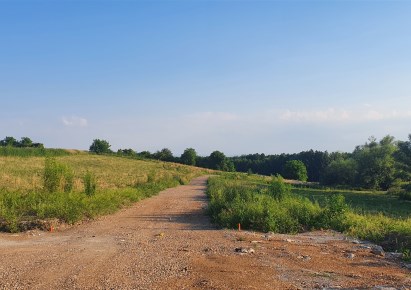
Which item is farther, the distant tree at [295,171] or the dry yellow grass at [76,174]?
the distant tree at [295,171]

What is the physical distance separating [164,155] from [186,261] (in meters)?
104

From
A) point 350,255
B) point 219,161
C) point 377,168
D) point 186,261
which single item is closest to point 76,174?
point 186,261

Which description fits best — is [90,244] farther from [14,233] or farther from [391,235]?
[391,235]

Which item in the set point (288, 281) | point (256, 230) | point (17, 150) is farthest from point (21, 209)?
point (17, 150)

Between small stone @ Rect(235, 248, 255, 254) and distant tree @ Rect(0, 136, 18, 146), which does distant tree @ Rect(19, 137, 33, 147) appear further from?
small stone @ Rect(235, 248, 255, 254)

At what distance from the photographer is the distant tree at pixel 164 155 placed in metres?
111

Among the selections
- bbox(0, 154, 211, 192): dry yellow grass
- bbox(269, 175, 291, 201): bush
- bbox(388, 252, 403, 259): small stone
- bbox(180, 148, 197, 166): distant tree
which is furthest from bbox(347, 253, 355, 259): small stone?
bbox(180, 148, 197, 166): distant tree

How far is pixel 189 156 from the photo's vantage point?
106m

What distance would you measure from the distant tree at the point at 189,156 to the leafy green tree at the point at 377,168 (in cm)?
4876

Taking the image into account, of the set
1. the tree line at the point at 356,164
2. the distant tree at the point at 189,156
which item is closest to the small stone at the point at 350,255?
the tree line at the point at 356,164

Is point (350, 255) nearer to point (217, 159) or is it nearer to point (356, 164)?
point (356, 164)

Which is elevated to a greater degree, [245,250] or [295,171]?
[295,171]

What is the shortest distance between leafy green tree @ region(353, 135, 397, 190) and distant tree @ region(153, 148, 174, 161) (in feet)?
191

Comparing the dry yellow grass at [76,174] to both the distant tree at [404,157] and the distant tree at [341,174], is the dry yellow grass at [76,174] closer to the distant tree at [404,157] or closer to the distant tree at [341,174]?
the distant tree at [404,157]
